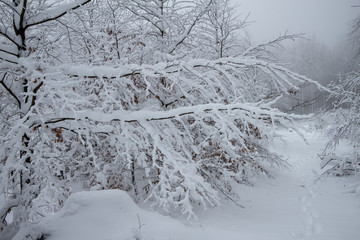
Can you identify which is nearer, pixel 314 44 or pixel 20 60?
pixel 20 60

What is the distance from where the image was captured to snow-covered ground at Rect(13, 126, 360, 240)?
2.82 metres

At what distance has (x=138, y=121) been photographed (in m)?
3.41

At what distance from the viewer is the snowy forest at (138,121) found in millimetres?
3000

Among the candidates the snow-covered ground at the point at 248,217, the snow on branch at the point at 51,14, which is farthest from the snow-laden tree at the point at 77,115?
the snow-covered ground at the point at 248,217

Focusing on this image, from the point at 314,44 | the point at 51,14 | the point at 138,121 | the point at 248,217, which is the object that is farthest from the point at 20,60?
the point at 314,44

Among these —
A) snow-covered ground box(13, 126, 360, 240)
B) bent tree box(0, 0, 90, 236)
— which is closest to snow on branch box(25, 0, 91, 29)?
bent tree box(0, 0, 90, 236)

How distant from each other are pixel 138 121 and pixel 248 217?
4.51m

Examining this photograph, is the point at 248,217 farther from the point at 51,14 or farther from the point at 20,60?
the point at 51,14

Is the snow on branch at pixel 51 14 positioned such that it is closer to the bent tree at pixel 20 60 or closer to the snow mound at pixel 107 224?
the bent tree at pixel 20 60

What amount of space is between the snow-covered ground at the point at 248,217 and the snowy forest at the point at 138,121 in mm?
25

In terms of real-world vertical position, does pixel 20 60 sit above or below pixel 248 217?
above

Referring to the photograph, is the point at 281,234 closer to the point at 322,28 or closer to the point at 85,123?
the point at 85,123

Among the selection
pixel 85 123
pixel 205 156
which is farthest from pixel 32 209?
pixel 205 156

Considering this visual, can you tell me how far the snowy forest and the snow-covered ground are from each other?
25mm
